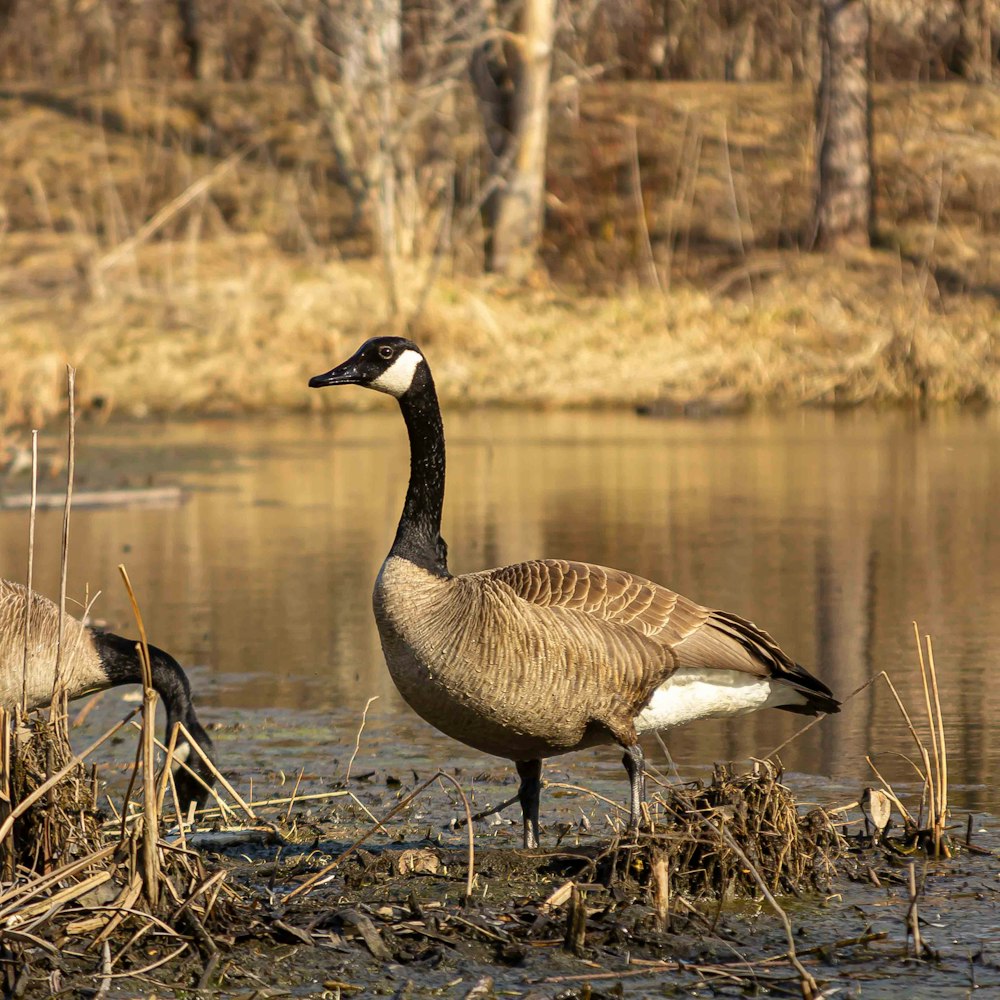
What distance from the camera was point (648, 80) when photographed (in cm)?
3594

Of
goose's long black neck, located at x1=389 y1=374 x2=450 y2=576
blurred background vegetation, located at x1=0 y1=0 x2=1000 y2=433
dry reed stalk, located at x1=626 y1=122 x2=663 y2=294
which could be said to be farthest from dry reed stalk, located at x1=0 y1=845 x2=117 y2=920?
dry reed stalk, located at x1=626 y1=122 x2=663 y2=294

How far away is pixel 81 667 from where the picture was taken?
6105 mm

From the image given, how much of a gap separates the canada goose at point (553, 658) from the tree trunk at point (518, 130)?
63.4 ft

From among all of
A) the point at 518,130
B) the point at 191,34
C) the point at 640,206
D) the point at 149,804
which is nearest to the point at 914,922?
the point at 149,804

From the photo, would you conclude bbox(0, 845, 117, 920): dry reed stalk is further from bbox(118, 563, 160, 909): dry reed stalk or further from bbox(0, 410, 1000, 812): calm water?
bbox(0, 410, 1000, 812): calm water

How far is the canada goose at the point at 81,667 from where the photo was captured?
5.89 meters

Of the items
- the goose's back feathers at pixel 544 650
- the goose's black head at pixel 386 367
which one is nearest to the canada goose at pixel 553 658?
the goose's back feathers at pixel 544 650

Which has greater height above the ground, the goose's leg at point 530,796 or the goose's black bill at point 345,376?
the goose's black bill at point 345,376

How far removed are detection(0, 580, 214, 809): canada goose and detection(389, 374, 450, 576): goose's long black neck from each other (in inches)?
45.2

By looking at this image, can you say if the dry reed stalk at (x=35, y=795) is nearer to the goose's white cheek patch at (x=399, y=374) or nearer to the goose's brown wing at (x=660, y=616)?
the goose's brown wing at (x=660, y=616)

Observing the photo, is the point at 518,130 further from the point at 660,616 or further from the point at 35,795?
the point at 35,795

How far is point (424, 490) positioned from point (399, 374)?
415mm

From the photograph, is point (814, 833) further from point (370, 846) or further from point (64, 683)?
point (64, 683)

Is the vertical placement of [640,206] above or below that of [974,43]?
below
